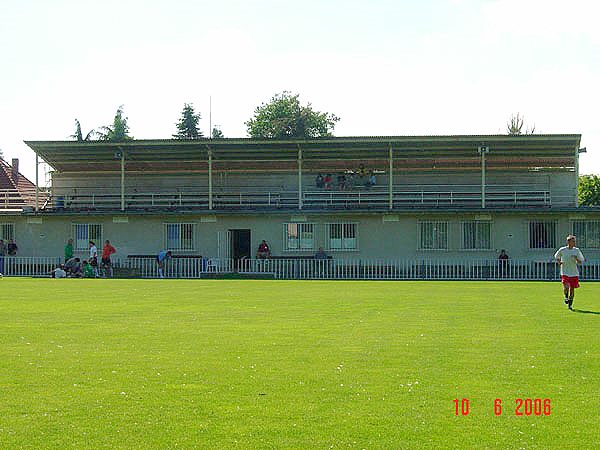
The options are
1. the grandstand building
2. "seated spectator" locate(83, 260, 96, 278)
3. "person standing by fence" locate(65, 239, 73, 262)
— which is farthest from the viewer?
the grandstand building

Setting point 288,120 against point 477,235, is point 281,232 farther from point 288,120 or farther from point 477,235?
point 288,120

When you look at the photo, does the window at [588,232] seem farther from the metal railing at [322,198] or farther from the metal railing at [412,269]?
the metal railing at [412,269]

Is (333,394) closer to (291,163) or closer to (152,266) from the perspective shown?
(152,266)

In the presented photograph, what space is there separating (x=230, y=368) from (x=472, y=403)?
311 cm

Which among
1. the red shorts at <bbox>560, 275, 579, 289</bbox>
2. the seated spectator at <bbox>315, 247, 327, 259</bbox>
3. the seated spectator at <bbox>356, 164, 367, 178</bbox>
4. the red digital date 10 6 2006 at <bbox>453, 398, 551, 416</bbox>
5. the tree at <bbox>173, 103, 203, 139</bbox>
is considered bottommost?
the red digital date 10 6 2006 at <bbox>453, 398, 551, 416</bbox>

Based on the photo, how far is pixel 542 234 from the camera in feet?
138

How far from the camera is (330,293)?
24.9 metres

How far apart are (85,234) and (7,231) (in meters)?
4.11

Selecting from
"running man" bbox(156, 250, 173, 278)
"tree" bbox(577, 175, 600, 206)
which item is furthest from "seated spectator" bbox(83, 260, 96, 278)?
"tree" bbox(577, 175, 600, 206)

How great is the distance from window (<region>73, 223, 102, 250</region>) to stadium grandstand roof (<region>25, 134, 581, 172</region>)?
3.58 metres

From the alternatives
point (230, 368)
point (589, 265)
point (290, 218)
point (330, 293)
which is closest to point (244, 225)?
point (290, 218)

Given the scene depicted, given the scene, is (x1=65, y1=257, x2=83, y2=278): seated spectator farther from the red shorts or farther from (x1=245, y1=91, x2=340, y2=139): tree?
(x1=245, y1=91, x2=340, y2=139): tree

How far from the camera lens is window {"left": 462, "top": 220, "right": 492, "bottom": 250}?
42219 millimetres

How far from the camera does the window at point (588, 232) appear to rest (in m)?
41.6
